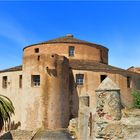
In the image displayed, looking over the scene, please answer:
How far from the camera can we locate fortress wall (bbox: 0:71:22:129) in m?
34.0

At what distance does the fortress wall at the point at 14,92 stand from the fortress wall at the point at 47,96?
3003 millimetres

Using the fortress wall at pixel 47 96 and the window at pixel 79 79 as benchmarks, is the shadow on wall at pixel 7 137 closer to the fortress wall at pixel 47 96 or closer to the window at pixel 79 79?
the fortress wall at pixel 47 96

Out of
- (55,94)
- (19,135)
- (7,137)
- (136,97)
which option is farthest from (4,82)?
(136,97)

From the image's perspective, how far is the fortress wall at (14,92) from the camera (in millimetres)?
34031

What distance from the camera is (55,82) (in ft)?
100

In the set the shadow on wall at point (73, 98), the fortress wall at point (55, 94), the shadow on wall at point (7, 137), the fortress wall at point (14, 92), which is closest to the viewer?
the shadow on wall at point (7, 137)

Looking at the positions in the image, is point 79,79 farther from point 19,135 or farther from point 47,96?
point 19,135

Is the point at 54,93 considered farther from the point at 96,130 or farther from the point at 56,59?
the point at 96,130

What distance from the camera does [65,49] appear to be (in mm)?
37375

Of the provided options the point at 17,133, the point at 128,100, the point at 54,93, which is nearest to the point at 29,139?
the point at 17,133

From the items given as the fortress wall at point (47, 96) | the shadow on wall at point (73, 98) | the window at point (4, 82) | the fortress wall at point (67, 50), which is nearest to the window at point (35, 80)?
the fortress wall at point (47, 96)

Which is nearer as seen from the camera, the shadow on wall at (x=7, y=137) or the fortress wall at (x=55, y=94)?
the shadow on wall at (x=7, y=137)

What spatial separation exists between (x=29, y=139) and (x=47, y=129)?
178 cm

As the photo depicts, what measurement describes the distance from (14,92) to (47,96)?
19.9ft
